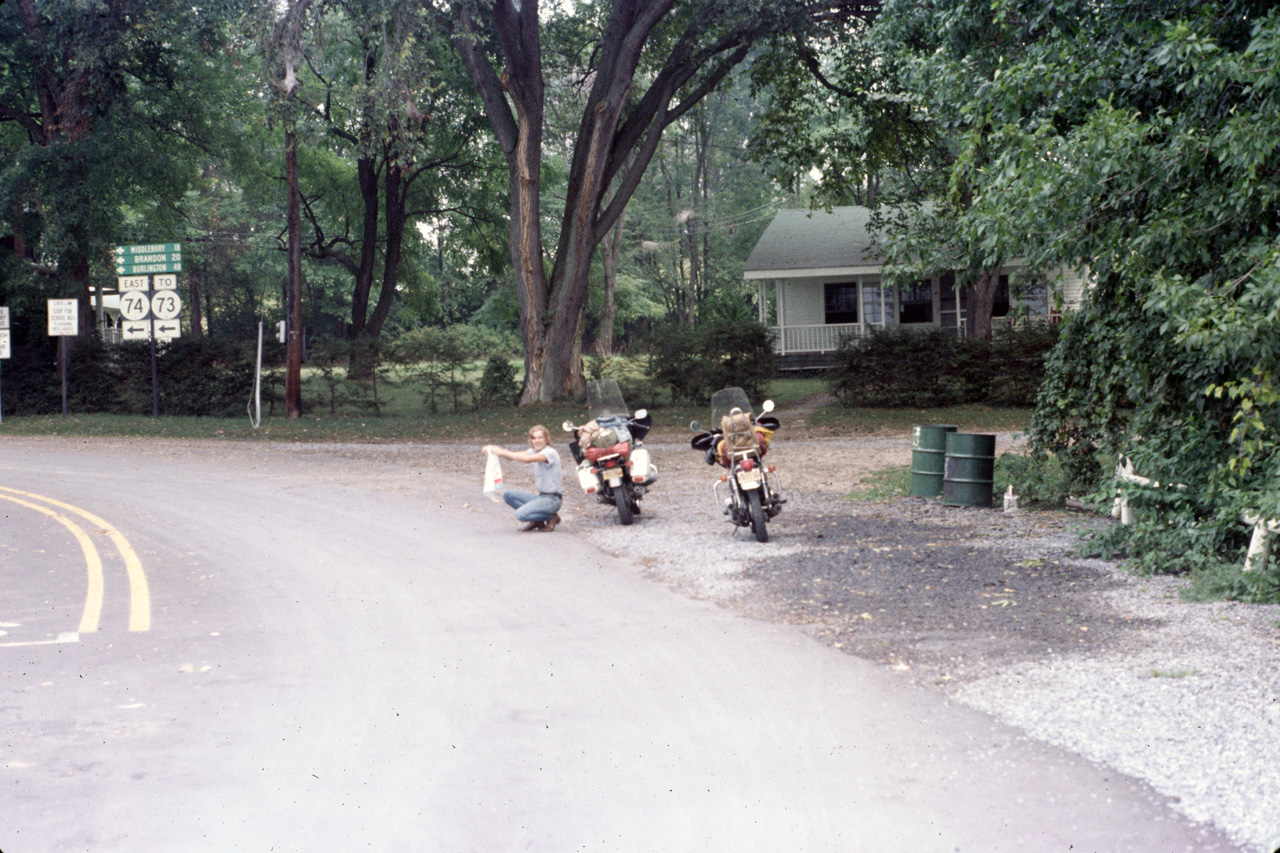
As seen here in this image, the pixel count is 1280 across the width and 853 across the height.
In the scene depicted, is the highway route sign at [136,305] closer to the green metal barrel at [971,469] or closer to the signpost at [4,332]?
the signpost at [4,332]

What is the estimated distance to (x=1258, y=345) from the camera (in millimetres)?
6898

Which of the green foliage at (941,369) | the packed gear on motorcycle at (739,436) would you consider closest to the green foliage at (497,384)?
the green foliage at (941,369)

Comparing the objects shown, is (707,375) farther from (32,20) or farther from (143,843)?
(143,843)

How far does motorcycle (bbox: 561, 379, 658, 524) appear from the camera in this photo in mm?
11453

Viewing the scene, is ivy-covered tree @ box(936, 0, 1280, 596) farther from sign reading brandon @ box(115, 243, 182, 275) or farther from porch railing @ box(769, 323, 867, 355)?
porch railing @ box(769, 323, 867, 355)

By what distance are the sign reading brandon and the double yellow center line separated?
1162 centimetres

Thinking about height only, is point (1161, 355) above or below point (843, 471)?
above

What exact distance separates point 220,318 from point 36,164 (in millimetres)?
41176

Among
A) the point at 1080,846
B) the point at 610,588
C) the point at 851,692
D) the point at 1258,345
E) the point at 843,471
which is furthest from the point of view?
the point at 843,471

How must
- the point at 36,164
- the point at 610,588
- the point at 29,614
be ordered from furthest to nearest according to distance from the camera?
the point at 36,164
the point at 610,588
the point at 29,614

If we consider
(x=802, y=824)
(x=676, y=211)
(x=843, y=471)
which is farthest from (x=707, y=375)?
(x=676, y=211)

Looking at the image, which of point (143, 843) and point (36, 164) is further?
point (36, 164)

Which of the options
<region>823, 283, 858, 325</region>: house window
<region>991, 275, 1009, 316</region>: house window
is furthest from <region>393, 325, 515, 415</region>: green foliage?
<region>991, 275, 1009, 316</region>: house window

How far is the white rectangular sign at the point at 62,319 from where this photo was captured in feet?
85.8
